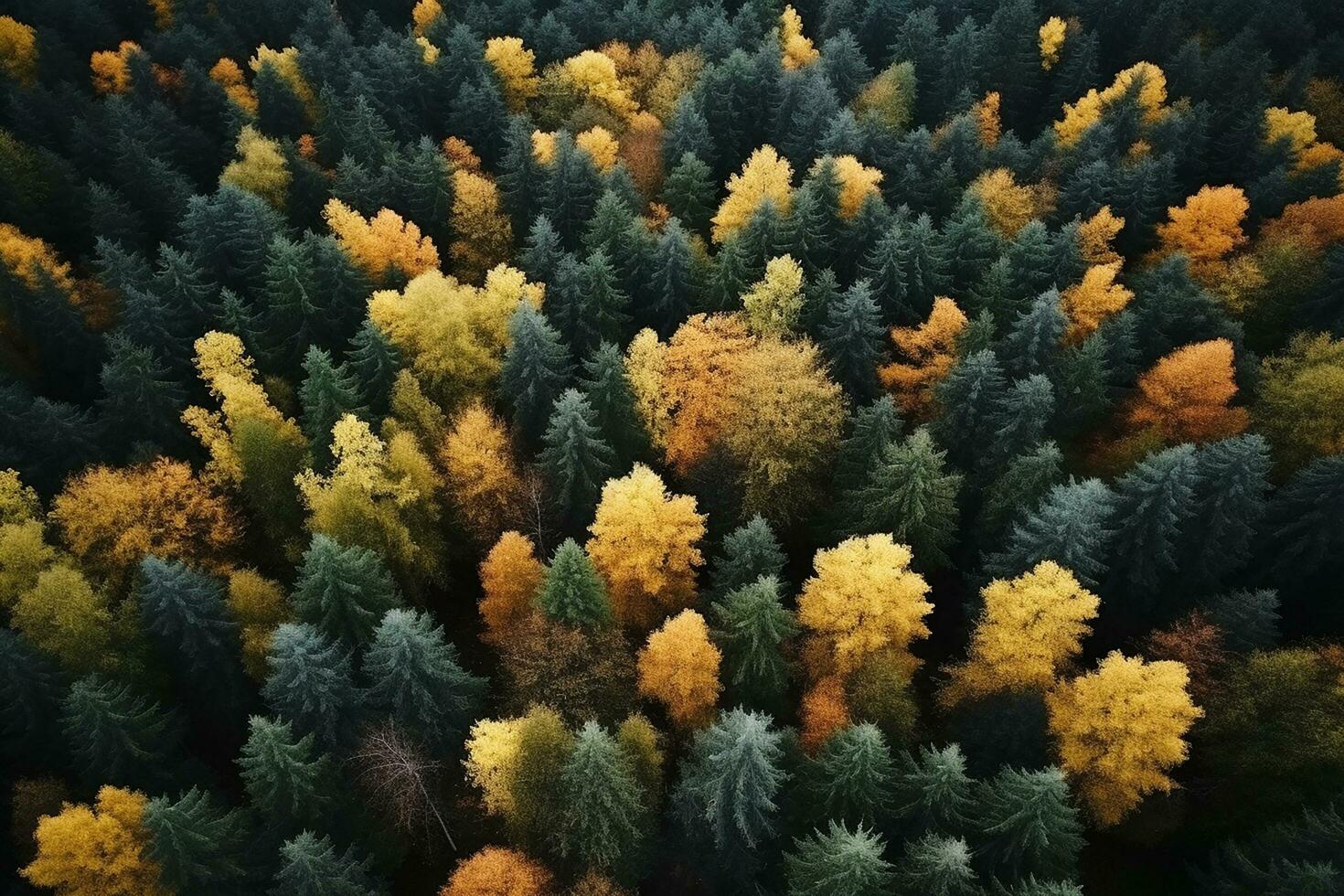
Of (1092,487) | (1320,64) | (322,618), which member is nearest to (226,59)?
(322,618)

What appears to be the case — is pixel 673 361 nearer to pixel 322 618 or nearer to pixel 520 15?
pixel 322 618

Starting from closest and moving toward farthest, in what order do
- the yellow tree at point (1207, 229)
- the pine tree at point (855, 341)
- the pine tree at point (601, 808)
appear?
1. the pine tree at point (601, 808)
2. the pine tree at point (855, 341)
3. the yellow tree at point (1207, 229)

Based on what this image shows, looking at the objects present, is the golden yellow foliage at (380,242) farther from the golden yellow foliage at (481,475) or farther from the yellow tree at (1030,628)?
the yellow tree at (1030,628)

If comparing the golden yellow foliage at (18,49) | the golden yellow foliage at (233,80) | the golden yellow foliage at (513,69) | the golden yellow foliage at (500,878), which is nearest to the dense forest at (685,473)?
the golden yellow foliage at (500,878)

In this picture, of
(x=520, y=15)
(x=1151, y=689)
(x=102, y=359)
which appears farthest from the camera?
(x=520, y=15)

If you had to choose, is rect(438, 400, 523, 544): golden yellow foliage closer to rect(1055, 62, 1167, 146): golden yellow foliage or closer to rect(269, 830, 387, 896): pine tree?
rect(269, 830, 387, 896): pine tree

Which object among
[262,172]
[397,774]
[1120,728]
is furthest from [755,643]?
[262,172]
